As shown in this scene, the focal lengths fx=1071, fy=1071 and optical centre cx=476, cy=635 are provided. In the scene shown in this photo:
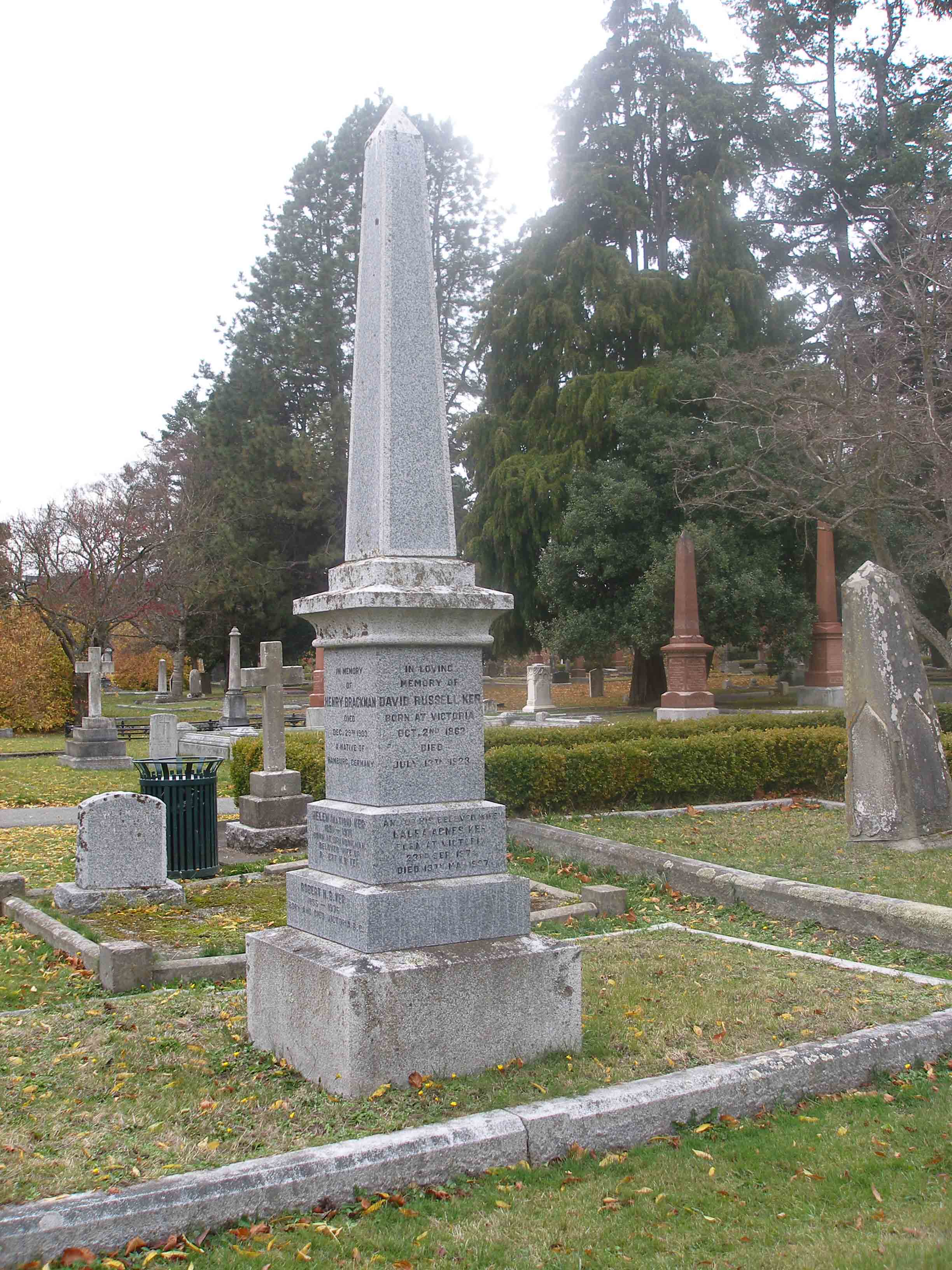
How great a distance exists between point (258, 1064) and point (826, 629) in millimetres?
28039

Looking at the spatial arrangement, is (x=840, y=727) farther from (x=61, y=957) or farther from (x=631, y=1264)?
(x=631, y=1264)

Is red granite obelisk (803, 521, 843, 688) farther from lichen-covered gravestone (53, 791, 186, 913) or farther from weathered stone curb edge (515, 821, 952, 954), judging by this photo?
lichen-covered gravestone (53, 791, 186, 913)

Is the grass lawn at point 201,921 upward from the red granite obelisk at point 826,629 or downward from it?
downward

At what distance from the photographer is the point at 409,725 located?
4820 mm

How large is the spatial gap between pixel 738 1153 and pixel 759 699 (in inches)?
1201

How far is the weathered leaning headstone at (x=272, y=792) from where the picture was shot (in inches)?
457

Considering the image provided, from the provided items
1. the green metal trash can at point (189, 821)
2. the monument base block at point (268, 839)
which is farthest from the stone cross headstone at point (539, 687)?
the green metal trash can at point (189, 821)

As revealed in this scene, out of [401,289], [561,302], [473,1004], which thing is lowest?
[473,1004]

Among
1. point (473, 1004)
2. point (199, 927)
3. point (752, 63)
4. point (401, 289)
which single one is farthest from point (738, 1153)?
point (752, 63)

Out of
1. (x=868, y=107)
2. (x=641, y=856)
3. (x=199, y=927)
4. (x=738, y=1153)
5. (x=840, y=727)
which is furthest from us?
(x=868, y=107)

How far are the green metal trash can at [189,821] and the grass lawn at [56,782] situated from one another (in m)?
5.22

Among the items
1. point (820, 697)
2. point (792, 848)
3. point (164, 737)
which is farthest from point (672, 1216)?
point (820, 697)

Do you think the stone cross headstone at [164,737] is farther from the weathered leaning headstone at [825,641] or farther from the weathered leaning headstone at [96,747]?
the weathered leaning headstone at [825,641]

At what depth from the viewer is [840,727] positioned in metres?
15.7
